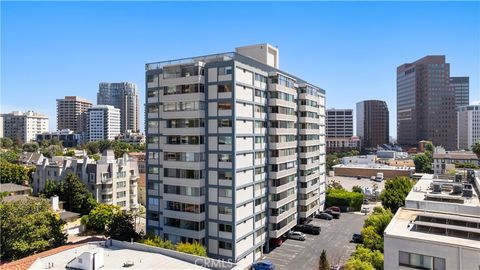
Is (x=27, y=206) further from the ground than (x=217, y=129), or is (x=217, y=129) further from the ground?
(x=217, y=129)

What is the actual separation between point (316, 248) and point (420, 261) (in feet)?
83.1

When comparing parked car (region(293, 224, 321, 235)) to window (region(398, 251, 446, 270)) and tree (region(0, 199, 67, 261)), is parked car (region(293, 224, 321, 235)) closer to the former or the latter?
window (region(398, 251, 446, 270))

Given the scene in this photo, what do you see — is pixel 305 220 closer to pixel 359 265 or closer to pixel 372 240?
pixel 372 240

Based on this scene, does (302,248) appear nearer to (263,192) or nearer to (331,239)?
(331,239)

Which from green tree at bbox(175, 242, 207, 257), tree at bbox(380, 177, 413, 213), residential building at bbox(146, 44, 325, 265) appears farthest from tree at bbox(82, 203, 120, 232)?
tree at bbox(380, 177, 413, 213)

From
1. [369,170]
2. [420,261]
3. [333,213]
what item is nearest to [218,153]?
[420,261]

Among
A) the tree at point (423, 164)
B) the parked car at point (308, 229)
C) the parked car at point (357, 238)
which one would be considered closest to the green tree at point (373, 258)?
the parked car at point (357, 238)

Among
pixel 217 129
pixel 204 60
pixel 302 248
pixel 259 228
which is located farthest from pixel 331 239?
pixel 204 60

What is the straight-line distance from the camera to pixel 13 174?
3637 inches

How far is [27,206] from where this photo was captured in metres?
43.1

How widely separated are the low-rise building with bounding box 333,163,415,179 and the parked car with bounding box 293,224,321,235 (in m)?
81.7

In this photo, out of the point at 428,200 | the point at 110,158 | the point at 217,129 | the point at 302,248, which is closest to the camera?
the point at 428,200

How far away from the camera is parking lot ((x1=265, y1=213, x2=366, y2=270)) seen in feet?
150

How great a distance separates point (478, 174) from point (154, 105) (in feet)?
168
